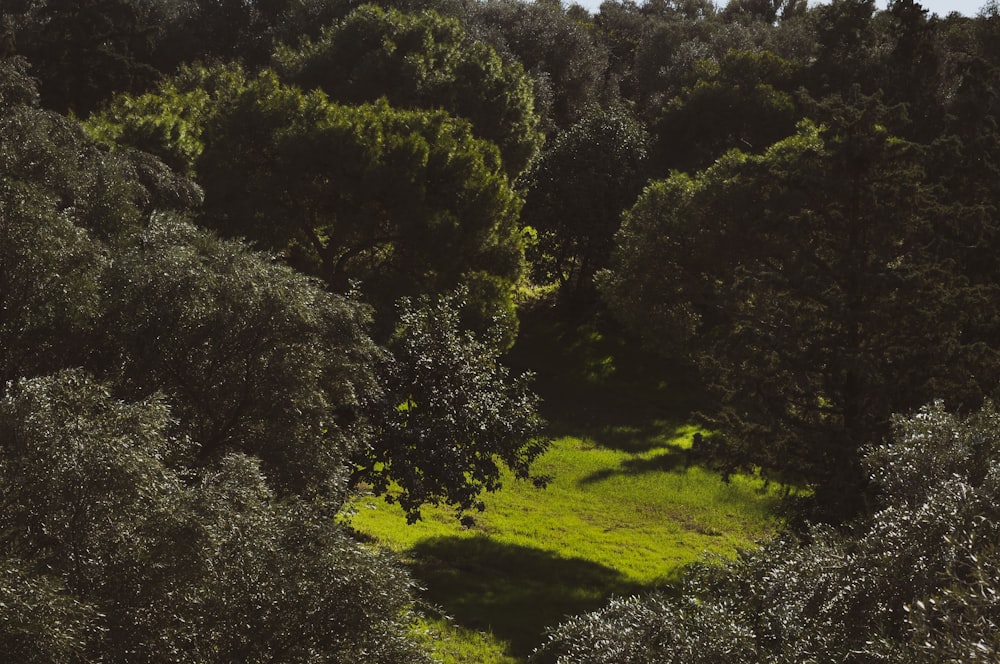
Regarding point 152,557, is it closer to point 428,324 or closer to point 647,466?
point 428,324

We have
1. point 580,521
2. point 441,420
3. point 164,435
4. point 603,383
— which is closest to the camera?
point 164,435

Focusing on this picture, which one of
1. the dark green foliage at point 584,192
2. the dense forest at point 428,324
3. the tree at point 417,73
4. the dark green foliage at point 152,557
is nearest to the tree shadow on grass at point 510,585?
the dense forest at point 428,324

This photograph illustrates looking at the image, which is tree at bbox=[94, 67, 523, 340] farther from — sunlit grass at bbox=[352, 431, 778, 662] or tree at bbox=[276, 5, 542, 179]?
tree at bbox=[276, 5, 542, 179]

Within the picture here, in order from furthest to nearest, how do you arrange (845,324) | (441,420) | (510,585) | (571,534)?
1. (571,534)
2. (510,585)
3. (845,324)
4. (441,420)

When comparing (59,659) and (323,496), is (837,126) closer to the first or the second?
(323,496)

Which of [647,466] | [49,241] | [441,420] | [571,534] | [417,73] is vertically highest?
[417,73]

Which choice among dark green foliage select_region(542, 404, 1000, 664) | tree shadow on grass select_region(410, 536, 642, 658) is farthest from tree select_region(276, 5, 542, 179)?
dark green foliage select_region(542, 404, 1000, 664)

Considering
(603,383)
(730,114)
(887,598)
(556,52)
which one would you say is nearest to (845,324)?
(887,598)
